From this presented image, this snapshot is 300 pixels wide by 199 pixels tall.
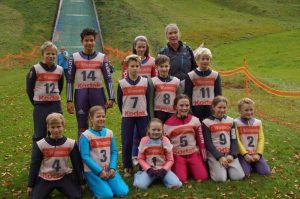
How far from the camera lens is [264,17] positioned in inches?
1937

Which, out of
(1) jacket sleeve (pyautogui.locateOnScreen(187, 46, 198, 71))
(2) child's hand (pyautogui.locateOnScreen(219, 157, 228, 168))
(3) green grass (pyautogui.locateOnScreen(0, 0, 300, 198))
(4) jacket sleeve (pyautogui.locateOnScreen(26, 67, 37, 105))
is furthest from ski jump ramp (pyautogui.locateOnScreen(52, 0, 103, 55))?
(2) child's hand (pyautogui.locateOnScreen(219, 157, 228, 168))

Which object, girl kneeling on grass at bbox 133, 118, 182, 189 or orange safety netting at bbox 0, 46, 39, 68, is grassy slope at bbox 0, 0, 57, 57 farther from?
girl kneeling on grass at bbox 133, 118, 182, 189

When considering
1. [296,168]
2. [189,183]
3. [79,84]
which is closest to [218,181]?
[189,183]

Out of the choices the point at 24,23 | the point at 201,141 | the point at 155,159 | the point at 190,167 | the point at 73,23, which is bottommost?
the point at 190,167

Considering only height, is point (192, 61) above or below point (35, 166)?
above

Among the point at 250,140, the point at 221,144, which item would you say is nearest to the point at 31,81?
the point at 221,144

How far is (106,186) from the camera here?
783cm

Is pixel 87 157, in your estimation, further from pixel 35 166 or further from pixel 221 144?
pixel 221 144

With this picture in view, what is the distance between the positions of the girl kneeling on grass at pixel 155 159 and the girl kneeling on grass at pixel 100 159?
1.36 ft

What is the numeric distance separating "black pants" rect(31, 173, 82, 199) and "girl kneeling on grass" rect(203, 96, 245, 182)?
253 centimetres

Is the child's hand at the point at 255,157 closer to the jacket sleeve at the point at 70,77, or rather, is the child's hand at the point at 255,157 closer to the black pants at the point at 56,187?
the black pants at the point at 56,187

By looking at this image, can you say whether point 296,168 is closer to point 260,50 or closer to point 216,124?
point 216,124

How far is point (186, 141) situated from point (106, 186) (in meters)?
1.81

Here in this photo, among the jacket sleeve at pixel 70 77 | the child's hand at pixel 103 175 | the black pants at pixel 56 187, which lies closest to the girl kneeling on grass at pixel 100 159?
the child's hand at pixel 103 175
